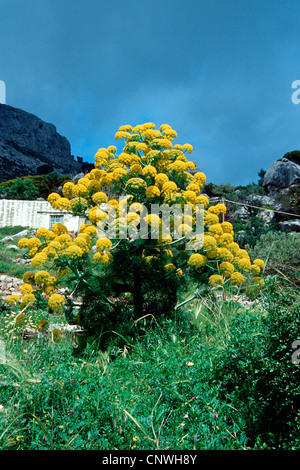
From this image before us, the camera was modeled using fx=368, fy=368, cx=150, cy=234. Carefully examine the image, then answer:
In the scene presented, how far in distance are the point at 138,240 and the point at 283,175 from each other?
18.3m

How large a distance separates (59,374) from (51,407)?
9.1 inches

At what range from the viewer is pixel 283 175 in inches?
797

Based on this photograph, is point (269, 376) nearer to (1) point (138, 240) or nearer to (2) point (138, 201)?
(1) point (138, 240)

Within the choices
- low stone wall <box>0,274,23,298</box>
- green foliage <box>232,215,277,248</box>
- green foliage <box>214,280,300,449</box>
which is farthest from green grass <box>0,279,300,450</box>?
green foliage <box>232,215,277,248</box>

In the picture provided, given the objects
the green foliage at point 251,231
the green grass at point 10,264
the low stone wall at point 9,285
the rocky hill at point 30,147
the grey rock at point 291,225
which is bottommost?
the low stone wall at point 9,285

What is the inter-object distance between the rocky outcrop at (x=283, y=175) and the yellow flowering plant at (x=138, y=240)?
17375 millimetres

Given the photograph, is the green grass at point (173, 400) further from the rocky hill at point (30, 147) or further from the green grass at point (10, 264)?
the rocky hill at point (30, 147)

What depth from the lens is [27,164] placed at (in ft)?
174

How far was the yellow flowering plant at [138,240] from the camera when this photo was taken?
12.2ft

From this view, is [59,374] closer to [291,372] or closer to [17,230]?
[291,372]

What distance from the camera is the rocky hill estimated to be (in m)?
50.2

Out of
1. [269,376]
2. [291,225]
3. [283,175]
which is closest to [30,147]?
[283,175]

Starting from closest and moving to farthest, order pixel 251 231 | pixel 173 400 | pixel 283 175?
pixel 173 400, pixel 251 231, pixel 283 175

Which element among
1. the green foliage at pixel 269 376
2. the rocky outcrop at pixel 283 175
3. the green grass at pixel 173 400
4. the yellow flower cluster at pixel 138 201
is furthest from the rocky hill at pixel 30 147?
the green foliage at pixel 269 376
